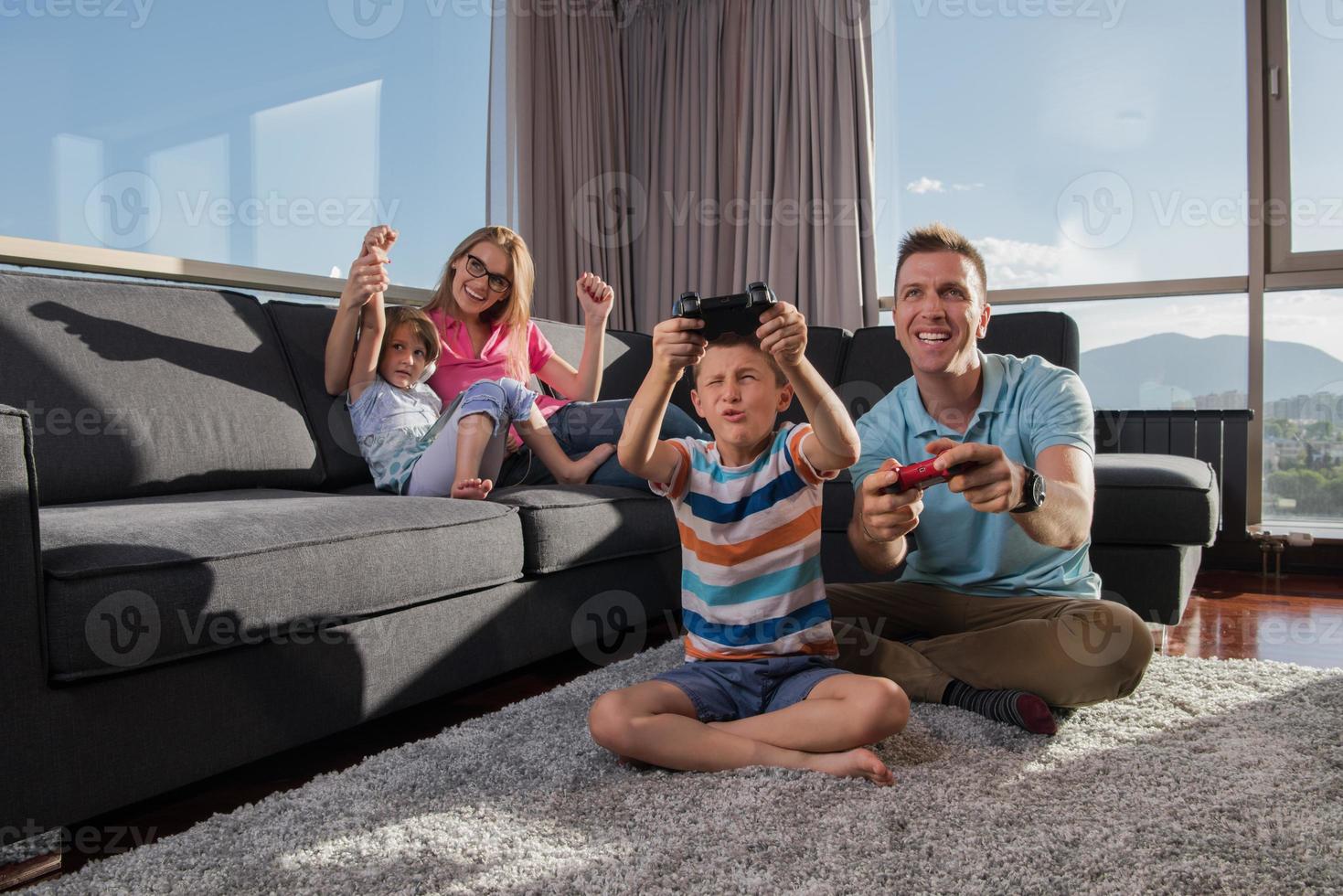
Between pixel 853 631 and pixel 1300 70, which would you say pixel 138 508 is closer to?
pixel 853 631

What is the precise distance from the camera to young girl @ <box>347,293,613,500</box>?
194 cm

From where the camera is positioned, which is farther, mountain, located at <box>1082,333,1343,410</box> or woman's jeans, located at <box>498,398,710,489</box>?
mountain, located at <box>1082,333,1343,410</box>

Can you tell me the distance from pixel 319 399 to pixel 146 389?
407 millimetres

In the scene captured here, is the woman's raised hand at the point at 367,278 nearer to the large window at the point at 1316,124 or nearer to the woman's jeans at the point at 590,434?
the woman's jeans at the point at 590,434

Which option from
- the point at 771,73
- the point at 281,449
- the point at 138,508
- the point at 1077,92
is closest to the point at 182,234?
the point at 281,449

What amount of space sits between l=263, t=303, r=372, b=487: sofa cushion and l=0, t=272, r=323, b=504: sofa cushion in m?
0.03

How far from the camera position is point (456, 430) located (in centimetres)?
195

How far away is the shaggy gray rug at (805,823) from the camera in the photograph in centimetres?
94

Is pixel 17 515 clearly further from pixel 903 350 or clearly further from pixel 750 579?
pixel 903 350
